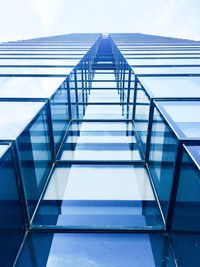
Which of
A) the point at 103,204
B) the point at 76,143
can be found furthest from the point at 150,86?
the point at 103,204

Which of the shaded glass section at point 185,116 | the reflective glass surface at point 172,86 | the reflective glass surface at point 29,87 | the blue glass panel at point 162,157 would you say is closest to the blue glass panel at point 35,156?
the reflective glass surface at point 29,87

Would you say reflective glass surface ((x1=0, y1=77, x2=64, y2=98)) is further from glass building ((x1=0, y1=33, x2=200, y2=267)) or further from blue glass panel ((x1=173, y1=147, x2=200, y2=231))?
blue glass panel ((x1=173, y1=147, x2=200, y2=231))

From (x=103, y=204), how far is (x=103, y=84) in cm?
1412

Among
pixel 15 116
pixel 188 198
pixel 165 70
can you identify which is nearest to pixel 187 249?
pixel 188 198

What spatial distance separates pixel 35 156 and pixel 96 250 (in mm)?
2454

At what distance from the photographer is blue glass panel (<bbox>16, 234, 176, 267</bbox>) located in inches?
180

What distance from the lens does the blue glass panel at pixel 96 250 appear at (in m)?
4.58

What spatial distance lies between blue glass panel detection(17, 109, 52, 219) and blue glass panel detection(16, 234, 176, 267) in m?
0.82

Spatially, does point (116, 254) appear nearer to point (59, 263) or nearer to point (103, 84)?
point (59, 263)

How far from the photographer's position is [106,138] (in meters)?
9.70

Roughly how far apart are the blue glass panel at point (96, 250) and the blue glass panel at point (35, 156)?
0.82m

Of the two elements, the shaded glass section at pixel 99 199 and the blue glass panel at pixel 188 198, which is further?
the shaded glass section at pixel 99 199

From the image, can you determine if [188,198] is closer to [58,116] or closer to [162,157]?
[162,157]

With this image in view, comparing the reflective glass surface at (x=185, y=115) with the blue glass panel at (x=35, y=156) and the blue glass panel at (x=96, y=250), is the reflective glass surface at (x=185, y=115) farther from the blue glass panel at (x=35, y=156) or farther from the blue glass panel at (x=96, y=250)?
the blue glass panel at (x=35, y=156)
